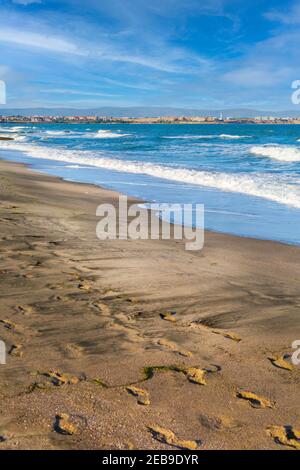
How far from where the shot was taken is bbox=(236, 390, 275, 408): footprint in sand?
2.89m

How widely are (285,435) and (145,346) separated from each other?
53.6 inches

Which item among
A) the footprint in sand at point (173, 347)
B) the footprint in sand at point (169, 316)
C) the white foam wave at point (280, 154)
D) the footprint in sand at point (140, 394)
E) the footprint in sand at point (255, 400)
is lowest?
the footprint in sand at point (255, 400)

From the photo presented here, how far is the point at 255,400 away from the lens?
2.94 meters

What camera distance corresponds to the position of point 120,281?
5.13 metres

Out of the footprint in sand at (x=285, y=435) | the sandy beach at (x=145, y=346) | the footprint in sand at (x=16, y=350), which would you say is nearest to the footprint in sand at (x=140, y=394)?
the sandy beach at (x=145, y=346)

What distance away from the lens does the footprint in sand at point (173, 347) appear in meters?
3.54

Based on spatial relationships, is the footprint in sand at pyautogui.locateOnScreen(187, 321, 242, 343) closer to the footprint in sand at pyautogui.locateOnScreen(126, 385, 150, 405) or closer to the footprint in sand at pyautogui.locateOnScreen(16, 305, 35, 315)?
the footprint in sand at pyautogui.locateOnScreen(126, 385, 150, 405)

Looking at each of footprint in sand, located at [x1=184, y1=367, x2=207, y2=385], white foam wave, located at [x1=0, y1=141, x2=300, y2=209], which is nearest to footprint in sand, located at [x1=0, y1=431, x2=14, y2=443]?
footprint in sand, located at [x1=184, y1=367, x2=207, y2=385]

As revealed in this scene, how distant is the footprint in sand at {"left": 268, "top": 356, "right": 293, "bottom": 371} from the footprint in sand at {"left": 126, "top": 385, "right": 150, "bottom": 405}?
44.5 inches

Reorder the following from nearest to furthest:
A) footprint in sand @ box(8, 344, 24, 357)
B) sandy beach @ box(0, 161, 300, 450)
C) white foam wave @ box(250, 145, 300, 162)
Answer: sandy beach @ box(0, 161, 300, 450) → footprint in sand @ box(8, 344, 24, 357) → white foam wave @ box(250, 145, 300, 162)

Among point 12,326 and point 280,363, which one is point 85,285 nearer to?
point 12,326

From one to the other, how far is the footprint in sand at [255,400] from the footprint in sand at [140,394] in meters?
0.64

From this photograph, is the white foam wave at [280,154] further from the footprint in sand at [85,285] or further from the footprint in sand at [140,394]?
the footprint in sand at [140,394]

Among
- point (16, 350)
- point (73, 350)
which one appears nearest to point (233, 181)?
point (73, 350)
